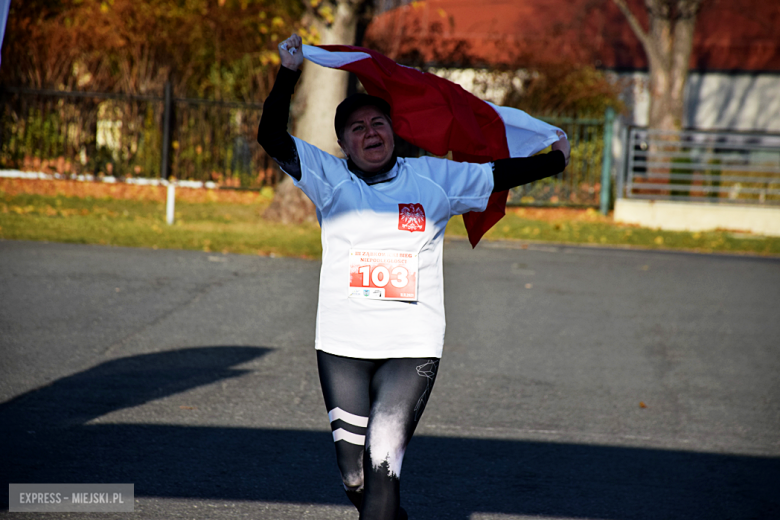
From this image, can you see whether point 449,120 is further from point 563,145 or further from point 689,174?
point 689,174

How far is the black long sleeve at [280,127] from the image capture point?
320 centimetres

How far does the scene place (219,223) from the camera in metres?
14.9

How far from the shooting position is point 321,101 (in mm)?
15141

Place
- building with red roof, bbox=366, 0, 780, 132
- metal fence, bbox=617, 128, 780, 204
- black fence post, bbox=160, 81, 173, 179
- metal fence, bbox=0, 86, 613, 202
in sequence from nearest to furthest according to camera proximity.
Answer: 1. metal fence, bbox=617, 128, 780, 204
2. black fence post, bbox=160, 81, 173, 179
3. metal fence, bbox=0, 86, 613, 202
4. building with red roof, bbox=366, 0, 780, 132

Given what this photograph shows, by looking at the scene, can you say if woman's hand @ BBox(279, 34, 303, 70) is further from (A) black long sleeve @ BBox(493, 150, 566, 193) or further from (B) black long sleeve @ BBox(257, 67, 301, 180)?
(A) black long sleeve @ BBox(493, 150, 566, 193)

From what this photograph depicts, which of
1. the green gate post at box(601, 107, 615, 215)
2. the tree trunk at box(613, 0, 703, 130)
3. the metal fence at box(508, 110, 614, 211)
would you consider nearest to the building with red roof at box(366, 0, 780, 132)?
the tree trunk at box(613, 0, 703, 130)

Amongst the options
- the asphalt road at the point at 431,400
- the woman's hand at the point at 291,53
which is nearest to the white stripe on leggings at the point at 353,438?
the asphalt road at the point at 431,400

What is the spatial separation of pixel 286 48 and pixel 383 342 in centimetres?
111

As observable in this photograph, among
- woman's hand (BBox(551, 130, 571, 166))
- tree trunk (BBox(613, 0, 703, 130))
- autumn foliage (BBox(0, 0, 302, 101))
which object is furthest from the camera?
tree trunk (BBox(613, 0, 703, 130))

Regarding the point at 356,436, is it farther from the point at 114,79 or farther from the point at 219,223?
the point at 114,79

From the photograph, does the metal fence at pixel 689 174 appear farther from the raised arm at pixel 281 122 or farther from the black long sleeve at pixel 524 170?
the raised arm at pixel 281 122

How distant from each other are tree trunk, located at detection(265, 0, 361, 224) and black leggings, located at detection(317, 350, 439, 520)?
1185 centimetres

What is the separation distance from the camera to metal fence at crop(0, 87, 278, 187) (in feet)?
65.4

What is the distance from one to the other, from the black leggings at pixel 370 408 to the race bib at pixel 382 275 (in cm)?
24
